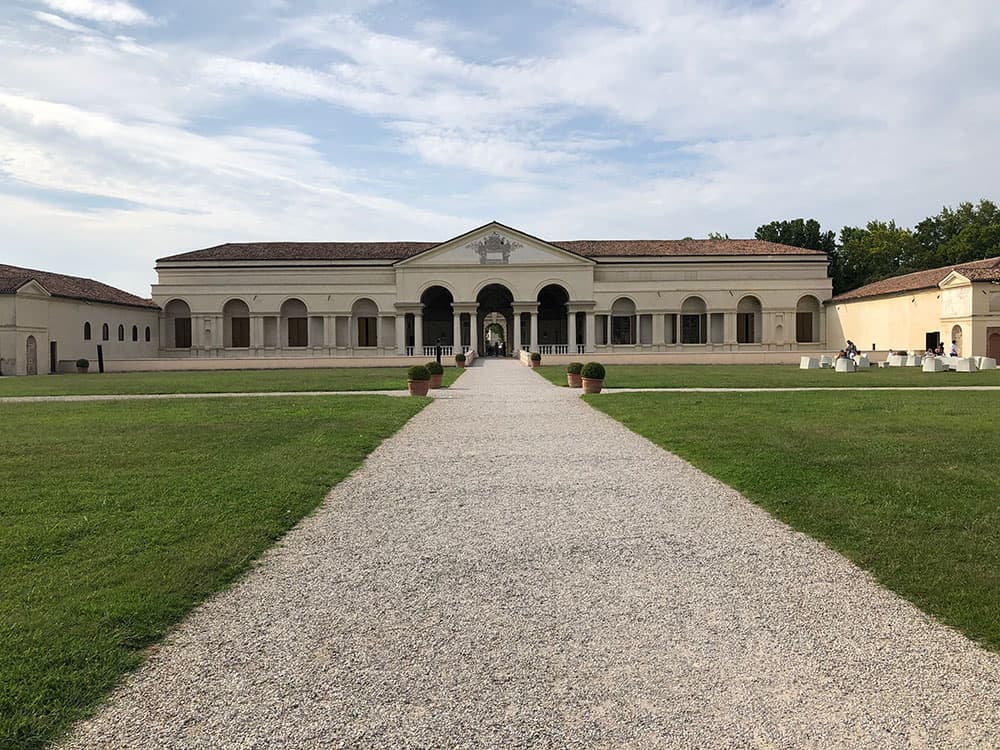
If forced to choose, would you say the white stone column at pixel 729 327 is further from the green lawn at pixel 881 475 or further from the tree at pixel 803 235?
the green lawn at pixel 881 475

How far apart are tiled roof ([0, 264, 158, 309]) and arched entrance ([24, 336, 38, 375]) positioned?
2824mm

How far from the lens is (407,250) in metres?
56.3

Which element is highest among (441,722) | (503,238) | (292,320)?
(503,238)

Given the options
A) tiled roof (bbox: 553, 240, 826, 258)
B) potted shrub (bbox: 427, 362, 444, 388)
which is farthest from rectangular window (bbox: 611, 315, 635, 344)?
potted shrub (bbox: 427, 362, 444, 388)

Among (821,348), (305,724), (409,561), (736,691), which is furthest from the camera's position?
(821,348)

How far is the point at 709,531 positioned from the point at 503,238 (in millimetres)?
46796

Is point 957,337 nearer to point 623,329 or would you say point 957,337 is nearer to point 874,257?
point 623,329

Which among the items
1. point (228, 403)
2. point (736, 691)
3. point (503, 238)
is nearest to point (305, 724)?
point (736, 691)

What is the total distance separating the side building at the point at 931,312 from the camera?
37344 mm

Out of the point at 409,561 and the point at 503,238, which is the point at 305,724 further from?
the point at 503,238

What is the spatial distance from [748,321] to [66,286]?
4489cm

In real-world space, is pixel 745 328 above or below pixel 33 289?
below

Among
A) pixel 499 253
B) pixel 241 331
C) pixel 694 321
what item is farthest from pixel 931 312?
pixel 241 331

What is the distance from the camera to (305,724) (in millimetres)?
3217
